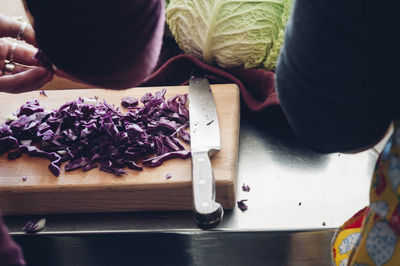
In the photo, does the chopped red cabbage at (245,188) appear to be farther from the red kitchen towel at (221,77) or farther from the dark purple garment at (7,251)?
the dark purple garment at (7,251)

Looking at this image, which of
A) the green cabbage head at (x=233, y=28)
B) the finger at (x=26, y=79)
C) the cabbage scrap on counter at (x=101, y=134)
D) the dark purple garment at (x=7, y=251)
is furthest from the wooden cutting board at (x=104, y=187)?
the dark purple garment at (x=7, y=251)

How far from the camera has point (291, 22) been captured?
0.46 m

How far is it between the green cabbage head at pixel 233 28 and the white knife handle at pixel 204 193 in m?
0.41

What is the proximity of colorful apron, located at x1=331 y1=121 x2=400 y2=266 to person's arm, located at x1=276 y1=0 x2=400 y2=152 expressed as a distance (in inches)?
1.2

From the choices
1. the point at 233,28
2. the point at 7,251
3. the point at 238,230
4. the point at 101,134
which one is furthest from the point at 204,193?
the point at 233,28

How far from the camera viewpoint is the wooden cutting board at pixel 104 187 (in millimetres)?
824

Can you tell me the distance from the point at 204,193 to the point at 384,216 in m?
0.35

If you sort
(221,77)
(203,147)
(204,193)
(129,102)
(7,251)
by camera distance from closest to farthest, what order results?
(7,251), (204,193), (203,147), (129,102), (221,77)

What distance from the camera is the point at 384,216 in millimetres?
471

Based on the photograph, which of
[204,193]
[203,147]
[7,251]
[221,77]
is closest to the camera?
[7,251]

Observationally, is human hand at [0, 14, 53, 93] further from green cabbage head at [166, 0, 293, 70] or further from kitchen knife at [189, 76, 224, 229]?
green cabbage head at [166, 0, 293, 70]

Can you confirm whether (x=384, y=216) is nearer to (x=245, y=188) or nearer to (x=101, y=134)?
(x=245, y=188)

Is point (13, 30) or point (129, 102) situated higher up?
point (13, 30)

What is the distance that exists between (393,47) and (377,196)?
19 centimetres
